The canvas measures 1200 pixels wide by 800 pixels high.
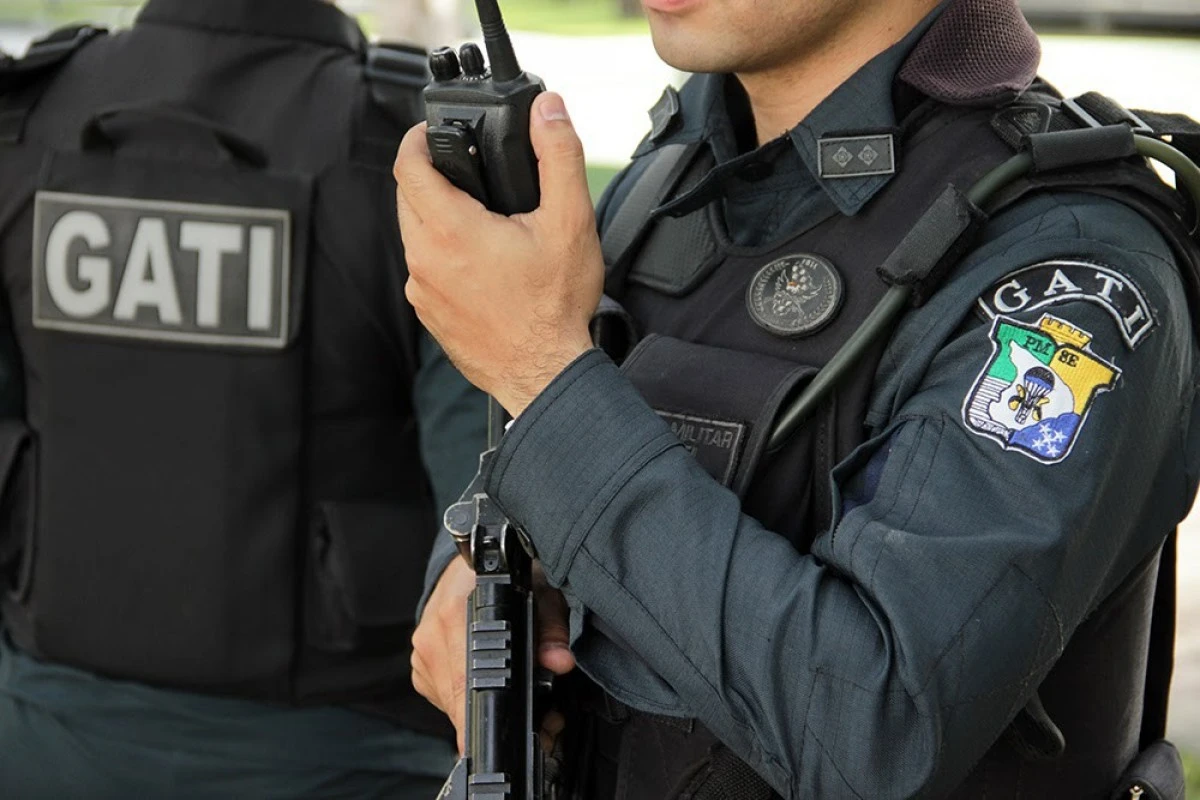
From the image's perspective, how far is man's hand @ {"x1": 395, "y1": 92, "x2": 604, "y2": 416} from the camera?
4.62 feet

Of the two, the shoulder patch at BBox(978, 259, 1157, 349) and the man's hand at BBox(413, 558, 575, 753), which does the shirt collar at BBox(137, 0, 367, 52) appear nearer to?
the man's hand at BBox(413, 558, 575, 753)

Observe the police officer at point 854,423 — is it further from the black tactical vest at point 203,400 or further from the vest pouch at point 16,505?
the vest pouch at point 16,505

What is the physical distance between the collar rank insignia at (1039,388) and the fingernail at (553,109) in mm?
417

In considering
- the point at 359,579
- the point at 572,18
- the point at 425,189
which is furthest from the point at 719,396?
the point at 572,18

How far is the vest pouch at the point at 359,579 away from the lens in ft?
7.54

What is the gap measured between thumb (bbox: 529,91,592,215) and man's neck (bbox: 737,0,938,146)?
1.03ft

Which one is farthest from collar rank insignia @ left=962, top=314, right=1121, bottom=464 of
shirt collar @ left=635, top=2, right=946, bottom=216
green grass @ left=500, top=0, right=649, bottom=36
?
green grass @ left=500, top=0, right=649, bottom=36

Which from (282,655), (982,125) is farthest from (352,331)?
(982,125)

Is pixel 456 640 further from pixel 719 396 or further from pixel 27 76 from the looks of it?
pixel 27 76

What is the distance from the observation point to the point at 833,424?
1.44m

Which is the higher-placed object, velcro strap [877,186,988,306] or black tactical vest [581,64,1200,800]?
velcro strap [877,186,988,306]

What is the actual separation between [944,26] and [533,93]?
432 mm

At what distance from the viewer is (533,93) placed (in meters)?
1.42

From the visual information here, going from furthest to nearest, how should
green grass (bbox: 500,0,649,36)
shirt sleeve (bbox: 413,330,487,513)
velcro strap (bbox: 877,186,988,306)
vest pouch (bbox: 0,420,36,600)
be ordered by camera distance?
green grass (bbox: 500,0,649,36) < vest pouch (bbox: 0,420,36,600) < shirt sleeve (bbox: 413,330,487,513) < velcro strap (bbox: 877,186,988,306)
